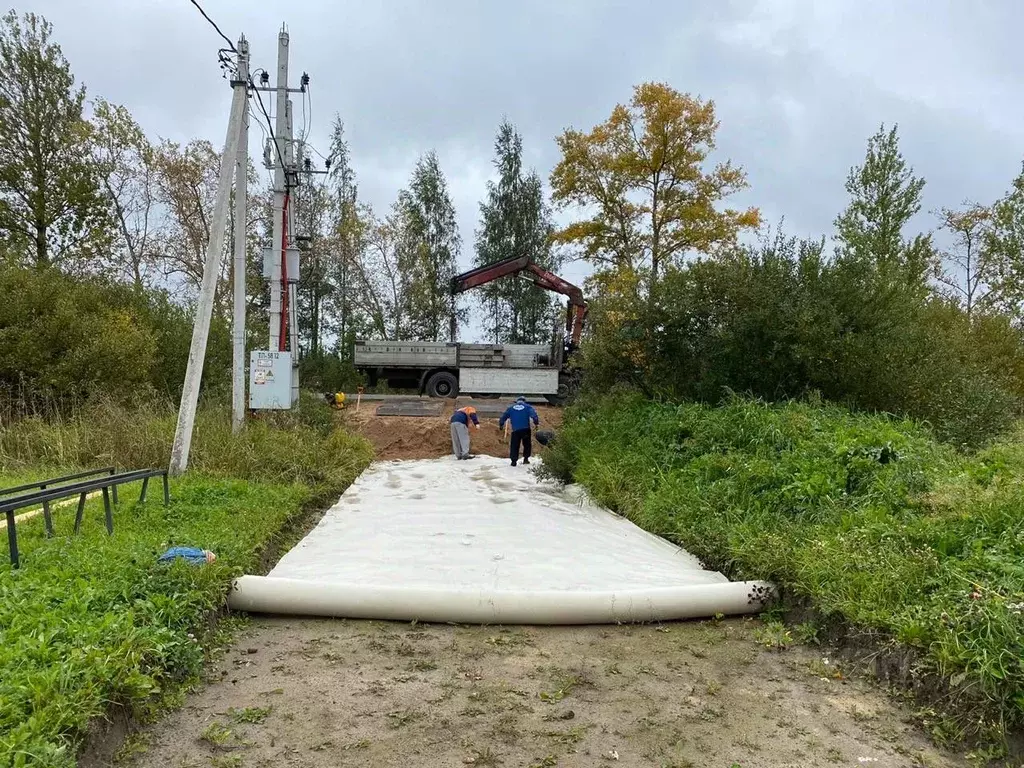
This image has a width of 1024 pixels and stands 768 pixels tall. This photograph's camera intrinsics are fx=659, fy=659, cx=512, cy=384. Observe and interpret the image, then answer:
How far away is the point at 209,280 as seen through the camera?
7.72 m

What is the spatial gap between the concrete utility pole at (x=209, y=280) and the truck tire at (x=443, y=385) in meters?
12.0

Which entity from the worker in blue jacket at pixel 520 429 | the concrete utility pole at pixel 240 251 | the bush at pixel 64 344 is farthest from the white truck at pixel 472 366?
the concrete utility pole at pixel 240 251

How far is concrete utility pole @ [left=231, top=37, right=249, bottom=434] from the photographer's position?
314 inches

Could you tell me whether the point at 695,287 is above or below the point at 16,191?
below


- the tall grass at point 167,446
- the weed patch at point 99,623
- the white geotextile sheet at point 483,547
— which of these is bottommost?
the white geotextile sheet at point 483,547

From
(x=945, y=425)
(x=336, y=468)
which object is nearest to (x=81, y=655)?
(x=336, y=468)

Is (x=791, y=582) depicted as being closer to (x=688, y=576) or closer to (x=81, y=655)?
(x=688, y=576)

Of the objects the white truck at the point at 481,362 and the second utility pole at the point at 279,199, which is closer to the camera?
the second utility pole at the point at 279,199

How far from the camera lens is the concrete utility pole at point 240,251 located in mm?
7965

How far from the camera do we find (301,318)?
28.4m

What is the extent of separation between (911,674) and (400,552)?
3.84 m

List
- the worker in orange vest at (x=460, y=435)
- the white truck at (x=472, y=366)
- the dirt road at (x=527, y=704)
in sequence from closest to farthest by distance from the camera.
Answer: the dirt road at (x=527, y=704), the worker in orange vest at (x=460, y=435), the white truck at (x=472, y=366)

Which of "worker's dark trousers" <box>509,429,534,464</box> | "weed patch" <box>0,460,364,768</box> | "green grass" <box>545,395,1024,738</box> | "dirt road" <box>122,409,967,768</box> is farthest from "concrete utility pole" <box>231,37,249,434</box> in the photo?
"dirt road" <box>122,409,967,768</box>

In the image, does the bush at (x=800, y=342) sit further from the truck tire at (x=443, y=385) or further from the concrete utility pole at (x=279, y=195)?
the truck tire at (x=443, y=385)
